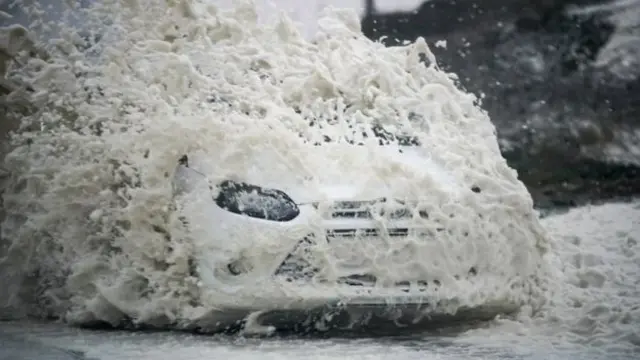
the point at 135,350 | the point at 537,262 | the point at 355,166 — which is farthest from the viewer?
the point at 537,262

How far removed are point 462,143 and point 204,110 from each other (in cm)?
135

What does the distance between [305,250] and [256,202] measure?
32cm

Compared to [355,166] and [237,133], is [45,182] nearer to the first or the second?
[237,133]

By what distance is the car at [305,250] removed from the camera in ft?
14.0

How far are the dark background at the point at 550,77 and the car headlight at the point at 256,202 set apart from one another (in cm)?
112

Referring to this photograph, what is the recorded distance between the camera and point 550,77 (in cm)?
507

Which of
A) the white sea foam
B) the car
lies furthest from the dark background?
the car

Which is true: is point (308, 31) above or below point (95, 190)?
above

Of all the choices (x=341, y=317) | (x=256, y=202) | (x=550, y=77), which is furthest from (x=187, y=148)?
(x=550, y=77)

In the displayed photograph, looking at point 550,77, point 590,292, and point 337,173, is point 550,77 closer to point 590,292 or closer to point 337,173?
point 590,292

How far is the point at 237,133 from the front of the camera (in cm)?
454

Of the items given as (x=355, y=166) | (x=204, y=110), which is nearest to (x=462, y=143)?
(x=355, y=166)

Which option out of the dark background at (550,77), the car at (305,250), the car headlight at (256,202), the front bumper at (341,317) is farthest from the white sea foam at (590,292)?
the car headlight at (256,202)

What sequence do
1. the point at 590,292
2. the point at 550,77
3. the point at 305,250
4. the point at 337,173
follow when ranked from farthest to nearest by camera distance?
the point at 550,77
the point at 590,292
the point at 337,173
the point at 305,250
